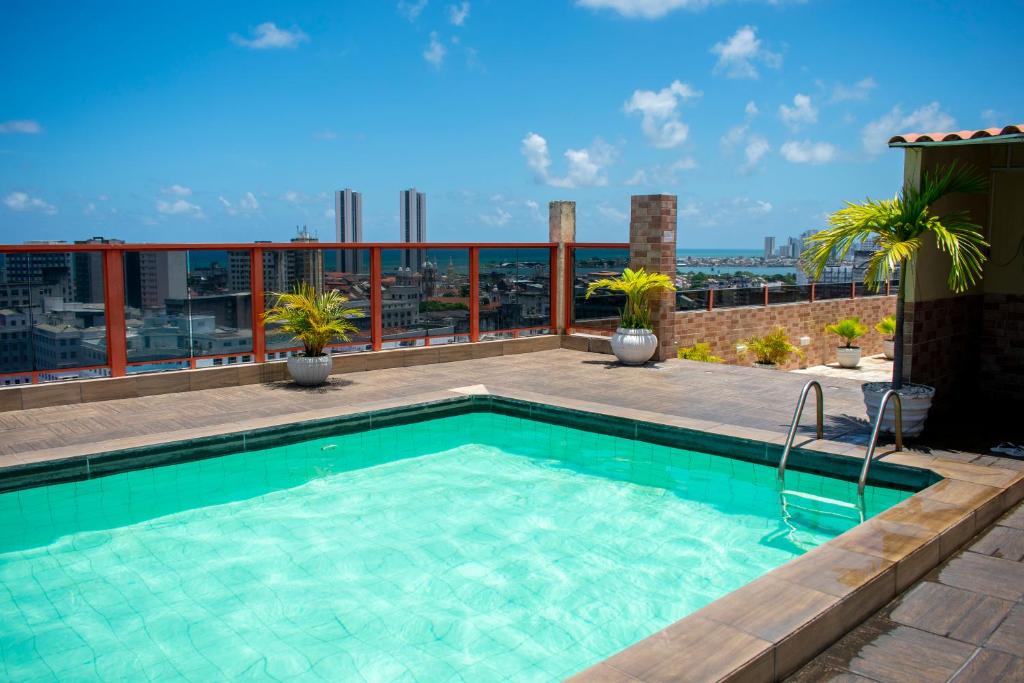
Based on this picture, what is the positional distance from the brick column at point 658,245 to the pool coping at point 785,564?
3202 mm

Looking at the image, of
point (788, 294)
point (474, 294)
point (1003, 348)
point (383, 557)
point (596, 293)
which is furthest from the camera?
point (788, 294)

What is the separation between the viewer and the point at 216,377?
887 centimetres

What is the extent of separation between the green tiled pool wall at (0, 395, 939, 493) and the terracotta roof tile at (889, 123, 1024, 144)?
255 centimetres

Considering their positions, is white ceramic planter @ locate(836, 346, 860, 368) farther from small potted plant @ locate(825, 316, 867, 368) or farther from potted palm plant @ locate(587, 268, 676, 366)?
potted palm plant @ locate(587, 268, 676, 366)

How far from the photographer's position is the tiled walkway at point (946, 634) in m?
2.95

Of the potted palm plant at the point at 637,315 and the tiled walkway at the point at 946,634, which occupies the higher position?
the potted palm plant at the point at 637,315

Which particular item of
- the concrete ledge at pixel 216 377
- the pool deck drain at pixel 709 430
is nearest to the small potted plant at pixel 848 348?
the pool deck drain at pixel 709 430

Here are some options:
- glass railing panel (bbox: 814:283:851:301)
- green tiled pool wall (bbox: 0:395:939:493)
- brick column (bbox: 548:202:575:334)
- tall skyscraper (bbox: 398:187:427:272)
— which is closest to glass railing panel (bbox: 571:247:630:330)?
brick column (bbox: 548:202:575:334)

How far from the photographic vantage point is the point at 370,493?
20.2 ft

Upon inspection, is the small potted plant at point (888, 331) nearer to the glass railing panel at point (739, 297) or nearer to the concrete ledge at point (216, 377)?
the glass railing panel at point (739, 297)

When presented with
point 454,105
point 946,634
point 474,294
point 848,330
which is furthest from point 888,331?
point 454,105

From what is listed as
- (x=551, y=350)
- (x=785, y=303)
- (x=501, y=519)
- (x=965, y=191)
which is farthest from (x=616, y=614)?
(x=785, y=303)

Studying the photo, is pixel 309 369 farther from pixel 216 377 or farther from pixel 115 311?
pixel 115 311

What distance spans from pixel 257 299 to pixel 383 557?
5.03m
